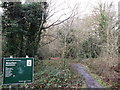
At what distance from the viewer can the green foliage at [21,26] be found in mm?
6551

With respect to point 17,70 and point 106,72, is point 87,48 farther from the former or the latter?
point 17,70

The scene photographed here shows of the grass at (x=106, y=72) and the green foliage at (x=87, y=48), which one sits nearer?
the grass at (x=106, y=72)

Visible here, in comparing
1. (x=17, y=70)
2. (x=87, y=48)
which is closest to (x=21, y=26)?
(x=17, y=70)

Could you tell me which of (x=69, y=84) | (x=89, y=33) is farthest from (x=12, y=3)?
(x=89, y=33)

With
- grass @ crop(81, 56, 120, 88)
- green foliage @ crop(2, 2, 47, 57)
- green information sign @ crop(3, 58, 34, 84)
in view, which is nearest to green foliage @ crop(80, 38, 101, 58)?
grass @ crop(81, 56, 120, 88)

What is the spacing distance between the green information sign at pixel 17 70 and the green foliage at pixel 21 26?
155 inches

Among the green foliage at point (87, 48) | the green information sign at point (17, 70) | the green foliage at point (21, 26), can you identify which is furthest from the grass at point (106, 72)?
the green foliage at point (21, 26)

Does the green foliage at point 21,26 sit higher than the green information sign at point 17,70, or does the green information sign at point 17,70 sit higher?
the green foliage at point 21,26

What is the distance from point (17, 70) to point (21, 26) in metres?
4.44

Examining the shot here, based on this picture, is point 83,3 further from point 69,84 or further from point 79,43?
point 69,84

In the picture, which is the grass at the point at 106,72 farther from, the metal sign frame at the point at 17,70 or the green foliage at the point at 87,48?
the green foliage at the point at 87,48

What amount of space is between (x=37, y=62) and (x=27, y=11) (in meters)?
3.79

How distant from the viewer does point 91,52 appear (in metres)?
10.1

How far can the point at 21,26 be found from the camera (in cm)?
688
